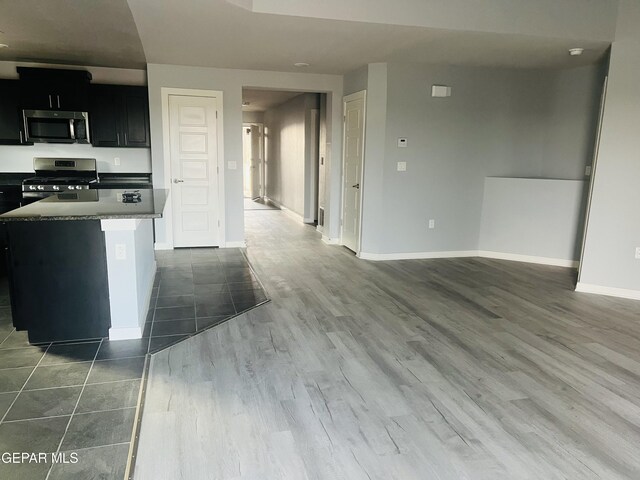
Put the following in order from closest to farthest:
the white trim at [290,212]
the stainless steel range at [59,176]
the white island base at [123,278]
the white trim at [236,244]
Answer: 1. the white island base at [123,278]
2. the stainless steel range at [59,176]
3. the white trim at [236,244]
4. the white trim at [290,212]

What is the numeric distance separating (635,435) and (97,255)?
325 centimetres

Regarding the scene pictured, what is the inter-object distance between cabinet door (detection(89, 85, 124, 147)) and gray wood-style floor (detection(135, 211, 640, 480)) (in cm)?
333

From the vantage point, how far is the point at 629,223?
4215 mm

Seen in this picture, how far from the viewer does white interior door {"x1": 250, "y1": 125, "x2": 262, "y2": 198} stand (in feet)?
41.8

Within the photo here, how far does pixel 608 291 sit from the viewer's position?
438 cm

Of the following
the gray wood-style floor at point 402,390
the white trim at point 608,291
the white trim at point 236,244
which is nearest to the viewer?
the gray wood-style floor at point 402,390

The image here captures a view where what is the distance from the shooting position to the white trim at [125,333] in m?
3.09

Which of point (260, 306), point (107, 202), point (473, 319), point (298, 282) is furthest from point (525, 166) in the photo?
point (107, 202)

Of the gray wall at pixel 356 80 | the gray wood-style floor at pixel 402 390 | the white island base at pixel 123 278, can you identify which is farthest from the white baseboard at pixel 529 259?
the white island base at pixel 123 278

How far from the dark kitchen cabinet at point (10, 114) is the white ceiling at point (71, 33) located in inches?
13.8

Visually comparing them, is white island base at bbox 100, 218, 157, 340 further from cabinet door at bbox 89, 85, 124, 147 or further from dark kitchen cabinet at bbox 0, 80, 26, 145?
dark kitchen cabinet at bbox 0, 80, 26, 145

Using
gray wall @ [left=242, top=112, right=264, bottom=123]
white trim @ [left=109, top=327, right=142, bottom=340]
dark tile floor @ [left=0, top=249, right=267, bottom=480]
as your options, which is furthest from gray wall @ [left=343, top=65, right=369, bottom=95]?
gray wall @ [left=242, top=112, right=264, bottom=123]

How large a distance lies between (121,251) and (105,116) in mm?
3613

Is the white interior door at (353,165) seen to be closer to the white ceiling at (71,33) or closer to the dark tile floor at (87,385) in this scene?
the dark tile floor at (87,385)
